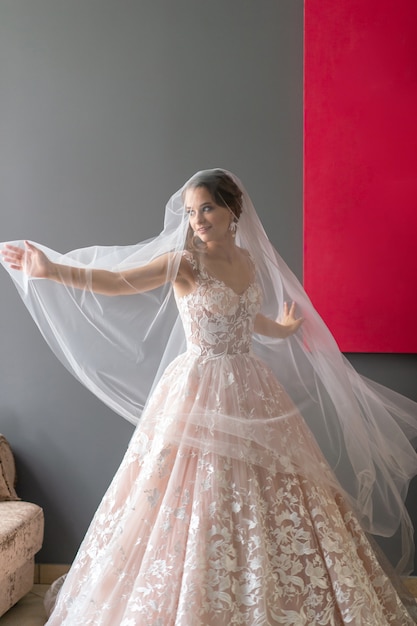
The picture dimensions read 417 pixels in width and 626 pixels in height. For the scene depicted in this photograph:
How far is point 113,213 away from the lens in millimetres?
3322

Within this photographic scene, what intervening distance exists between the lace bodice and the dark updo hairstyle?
0.25 ft

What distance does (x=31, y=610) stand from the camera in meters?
3.12

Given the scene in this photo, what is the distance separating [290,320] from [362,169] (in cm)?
84

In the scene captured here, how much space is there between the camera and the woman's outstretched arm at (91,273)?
2.32 metres

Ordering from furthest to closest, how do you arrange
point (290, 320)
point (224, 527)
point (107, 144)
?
point (107, 144) → point (290, 320) → point (224, 527)

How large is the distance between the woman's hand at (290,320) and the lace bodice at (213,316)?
0.21 meters

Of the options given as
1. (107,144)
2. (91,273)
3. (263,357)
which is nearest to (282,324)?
(263,357)

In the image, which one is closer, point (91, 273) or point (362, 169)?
point (91, 273)

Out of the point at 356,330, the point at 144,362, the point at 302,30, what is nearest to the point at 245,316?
the point at 144,362

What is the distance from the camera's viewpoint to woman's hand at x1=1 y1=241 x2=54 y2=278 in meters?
2.30

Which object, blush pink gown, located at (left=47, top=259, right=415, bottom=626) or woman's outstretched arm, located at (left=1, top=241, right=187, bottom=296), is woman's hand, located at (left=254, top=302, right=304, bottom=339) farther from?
woman's outstretched arm, located at (left=1, top=241, right=187, bottom=296)

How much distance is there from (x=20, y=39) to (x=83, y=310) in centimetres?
153

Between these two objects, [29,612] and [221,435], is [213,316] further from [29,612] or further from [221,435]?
[29,612]

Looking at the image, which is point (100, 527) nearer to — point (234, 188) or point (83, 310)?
point (83, 310)
